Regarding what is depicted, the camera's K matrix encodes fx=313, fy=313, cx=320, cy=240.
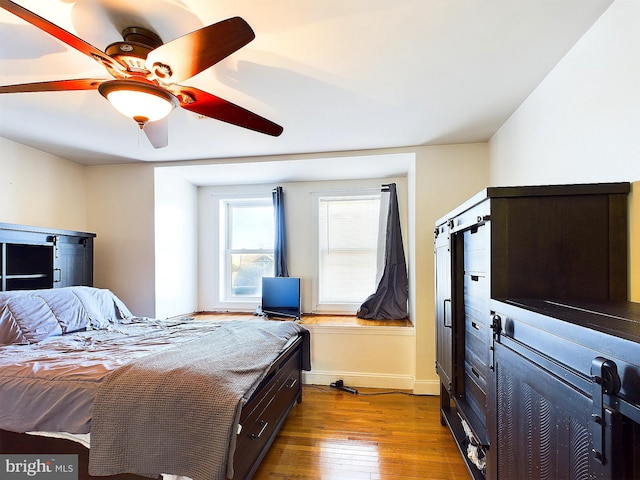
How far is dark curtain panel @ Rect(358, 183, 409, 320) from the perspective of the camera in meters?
3.57

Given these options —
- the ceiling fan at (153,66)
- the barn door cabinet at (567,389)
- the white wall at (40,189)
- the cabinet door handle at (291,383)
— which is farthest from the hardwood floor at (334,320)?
the ceiling fan at (153,66)

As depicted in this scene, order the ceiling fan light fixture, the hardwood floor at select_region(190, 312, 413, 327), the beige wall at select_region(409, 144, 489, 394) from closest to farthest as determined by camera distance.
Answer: the ceiling fan light fixture → the beige wall at select_region(409, 144, 489, 394) → the hardwood floor at select_region(190, 312, 413, 327)

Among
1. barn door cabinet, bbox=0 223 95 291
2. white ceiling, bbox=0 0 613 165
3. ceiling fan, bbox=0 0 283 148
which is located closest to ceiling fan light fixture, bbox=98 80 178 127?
ceiling fan, bbox=0 0 283 148

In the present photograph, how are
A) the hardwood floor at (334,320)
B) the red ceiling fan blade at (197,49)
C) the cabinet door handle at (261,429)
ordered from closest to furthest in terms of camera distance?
1. the red ceiling fan blade at (197,49)
2. the cabinet door handle at (261,429)
3. the hardwood floor at (334,320)

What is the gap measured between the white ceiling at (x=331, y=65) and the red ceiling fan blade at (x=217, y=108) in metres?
0.28

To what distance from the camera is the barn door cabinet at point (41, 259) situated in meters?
2.55

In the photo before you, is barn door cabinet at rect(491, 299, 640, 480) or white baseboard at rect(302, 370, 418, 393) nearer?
barn door cabinet at rect(491, 299, 640, 480)

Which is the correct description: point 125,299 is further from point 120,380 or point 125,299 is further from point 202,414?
point 202,414

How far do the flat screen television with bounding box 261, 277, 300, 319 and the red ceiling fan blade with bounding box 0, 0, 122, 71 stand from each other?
2.64 m

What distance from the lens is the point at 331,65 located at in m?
1.76

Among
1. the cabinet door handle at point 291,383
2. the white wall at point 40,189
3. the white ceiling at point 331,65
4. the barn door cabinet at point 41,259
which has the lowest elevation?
the cabinet door handle at point 291,383

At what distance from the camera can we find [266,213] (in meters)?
4.20

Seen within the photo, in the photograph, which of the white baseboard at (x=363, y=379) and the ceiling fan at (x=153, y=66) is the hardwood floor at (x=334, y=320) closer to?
the white baseboard at (x=363, y=379)

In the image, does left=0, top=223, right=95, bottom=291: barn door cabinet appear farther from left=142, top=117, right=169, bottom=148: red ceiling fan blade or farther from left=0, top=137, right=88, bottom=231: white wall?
left=142, top=117, right=169, bottom=148: red ceiling fan blade
